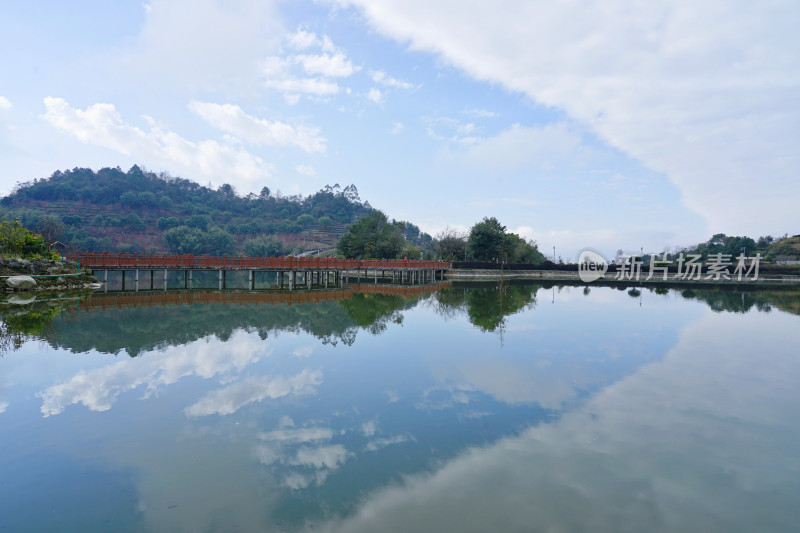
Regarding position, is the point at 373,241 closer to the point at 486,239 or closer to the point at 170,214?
the point at 486,239

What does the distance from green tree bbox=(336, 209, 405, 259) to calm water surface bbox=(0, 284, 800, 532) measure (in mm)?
35847

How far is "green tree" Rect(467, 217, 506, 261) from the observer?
49594mm

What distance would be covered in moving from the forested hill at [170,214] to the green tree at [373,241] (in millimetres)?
26333

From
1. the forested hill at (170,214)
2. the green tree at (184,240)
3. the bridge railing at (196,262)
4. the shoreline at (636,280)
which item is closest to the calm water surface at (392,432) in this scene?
the bridge railing at (196,262)

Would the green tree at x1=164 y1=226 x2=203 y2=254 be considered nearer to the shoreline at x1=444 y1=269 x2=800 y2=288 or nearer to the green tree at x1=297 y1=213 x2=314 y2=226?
the green tree at x1=297 y1=213 x2=314 y2=226

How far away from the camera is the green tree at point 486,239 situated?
163 feet

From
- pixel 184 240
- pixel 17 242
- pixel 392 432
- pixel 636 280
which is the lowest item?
pixel 392 432

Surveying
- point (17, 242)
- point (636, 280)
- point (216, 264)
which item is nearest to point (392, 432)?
point (216, 264)

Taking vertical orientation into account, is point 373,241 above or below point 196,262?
above

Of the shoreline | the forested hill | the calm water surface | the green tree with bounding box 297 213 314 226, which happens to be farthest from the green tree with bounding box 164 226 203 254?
the calm water surface

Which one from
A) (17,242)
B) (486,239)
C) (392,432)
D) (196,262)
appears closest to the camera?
(392,432)

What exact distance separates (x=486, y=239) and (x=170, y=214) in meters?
73.4

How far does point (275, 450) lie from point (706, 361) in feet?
37.0

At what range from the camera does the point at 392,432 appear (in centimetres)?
643
